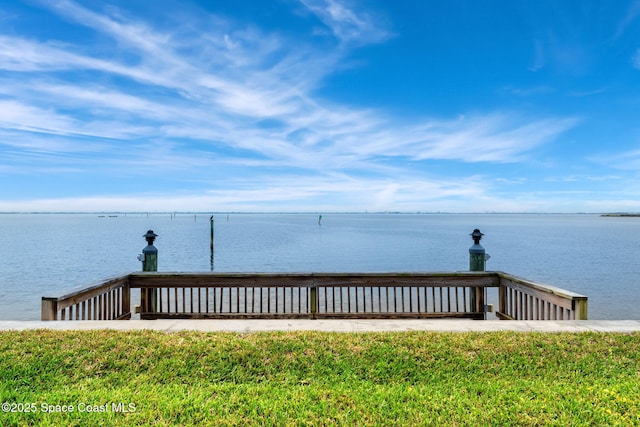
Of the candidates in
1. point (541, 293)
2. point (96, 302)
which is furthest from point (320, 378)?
point (96, 302)

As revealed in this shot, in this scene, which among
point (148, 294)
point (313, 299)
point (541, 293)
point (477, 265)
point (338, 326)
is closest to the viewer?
point (338, 326)

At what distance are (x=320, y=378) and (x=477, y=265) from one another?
4.38 meters

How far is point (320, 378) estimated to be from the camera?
3602mm

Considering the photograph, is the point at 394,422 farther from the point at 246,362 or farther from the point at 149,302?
the point at 149,302

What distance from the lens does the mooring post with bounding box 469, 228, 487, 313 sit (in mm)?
6500

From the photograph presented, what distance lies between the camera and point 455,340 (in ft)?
14.2

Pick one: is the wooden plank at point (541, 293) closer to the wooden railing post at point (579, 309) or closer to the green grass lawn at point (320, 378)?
the wooden railing post at point (579, 309)

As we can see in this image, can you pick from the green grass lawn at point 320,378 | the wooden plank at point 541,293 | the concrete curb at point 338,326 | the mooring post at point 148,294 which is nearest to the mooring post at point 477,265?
the wooden plank at point 541,293

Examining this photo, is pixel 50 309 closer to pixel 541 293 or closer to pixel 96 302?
pixel 96 302

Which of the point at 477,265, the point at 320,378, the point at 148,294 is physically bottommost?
the point at 320,378

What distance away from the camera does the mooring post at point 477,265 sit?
6.50m

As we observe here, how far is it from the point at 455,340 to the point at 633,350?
185 cm

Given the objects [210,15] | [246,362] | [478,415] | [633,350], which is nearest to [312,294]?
[246,362]

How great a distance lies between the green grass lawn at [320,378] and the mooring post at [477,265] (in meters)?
2.00
